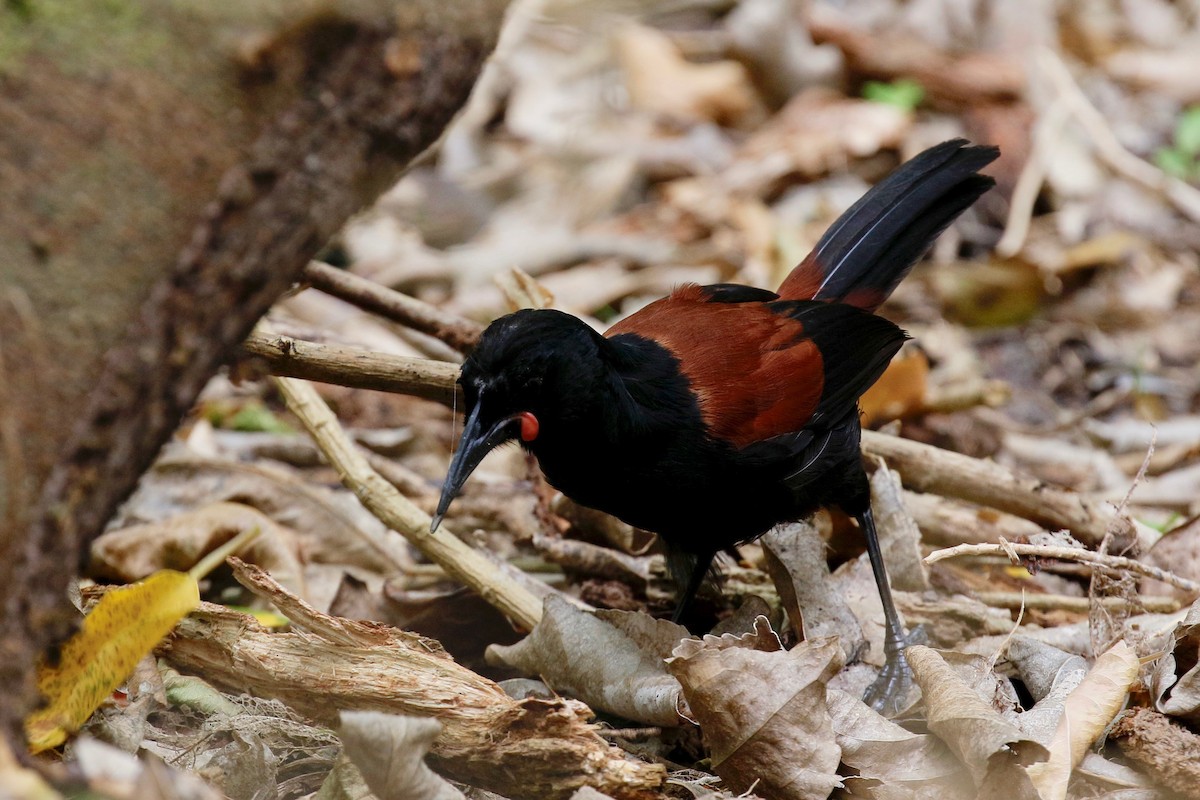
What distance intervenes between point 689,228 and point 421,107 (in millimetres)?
5610

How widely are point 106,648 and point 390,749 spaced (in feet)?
1.89

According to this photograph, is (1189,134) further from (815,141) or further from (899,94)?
(815,141)

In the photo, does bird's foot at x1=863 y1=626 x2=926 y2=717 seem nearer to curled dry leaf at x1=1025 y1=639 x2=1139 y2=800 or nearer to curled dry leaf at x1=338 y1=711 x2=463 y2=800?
curled dry leaf at x1=1025 y1=639 x2=1139 y2=800

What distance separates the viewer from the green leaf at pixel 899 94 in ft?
27.2

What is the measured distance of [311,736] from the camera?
258 cm

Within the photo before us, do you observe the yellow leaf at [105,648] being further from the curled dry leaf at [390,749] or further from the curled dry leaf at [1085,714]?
the curled dry leaf at [1085,714]

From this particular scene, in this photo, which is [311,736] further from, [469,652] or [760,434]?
[760,434]

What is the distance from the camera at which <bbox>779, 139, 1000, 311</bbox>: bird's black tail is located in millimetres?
4395

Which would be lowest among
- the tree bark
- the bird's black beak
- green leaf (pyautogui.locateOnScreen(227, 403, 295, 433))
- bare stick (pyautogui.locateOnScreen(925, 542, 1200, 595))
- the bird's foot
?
green leaf (pyautogui.locateOnScreen(227, 403, 295, 433))

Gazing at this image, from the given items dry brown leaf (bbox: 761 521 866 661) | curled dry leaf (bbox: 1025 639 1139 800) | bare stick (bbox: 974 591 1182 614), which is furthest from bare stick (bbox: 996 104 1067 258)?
curled dry leaf (bbox: 1025 639 1139 800)

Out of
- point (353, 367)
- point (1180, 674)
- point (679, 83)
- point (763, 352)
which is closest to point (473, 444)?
point (353, 367)

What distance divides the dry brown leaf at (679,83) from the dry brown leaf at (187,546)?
5801mm

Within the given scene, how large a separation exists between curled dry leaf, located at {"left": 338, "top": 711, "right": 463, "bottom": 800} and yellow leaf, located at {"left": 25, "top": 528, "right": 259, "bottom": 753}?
0.39 metres

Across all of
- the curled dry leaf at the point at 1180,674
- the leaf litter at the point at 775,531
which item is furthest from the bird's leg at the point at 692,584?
the curled dry leaf at the point at 1180,674
